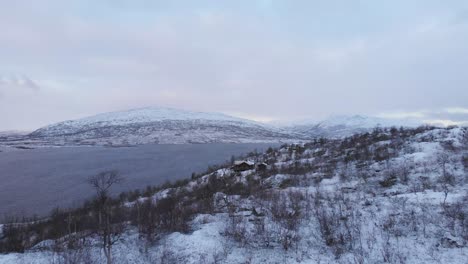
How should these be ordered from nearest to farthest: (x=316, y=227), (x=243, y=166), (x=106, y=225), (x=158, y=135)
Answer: (x=106, y=225) → (x=316, y=227) → (x=243, y=166) → (x=158, y=135)

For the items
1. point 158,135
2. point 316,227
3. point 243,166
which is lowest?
point 316,227

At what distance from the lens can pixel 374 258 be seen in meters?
6.00

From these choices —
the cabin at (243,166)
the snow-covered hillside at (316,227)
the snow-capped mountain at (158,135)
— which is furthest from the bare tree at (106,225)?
the snow-capped mountain at (158,135)

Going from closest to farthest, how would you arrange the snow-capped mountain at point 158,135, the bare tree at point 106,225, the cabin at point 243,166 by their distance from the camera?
the bare tree at point 106,225 < the cabin at point 243,166 < the snow-capped mountain at point 158,135

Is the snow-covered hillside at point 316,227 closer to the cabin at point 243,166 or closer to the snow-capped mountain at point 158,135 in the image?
the cabin at point 243,166

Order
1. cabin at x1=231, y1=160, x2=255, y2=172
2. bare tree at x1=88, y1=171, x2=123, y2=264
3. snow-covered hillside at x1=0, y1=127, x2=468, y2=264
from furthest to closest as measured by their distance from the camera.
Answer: cabin at x1=231, y1=160, x2=255, y2=172 < bare tree at x1=88, y1=171, x2=123, y2=264 < snow-covered hillside at x1=0, y1=127, x2=468, y2=264

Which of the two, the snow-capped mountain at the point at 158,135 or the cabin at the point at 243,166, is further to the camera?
the snow-capped mountain at the point at 158,135

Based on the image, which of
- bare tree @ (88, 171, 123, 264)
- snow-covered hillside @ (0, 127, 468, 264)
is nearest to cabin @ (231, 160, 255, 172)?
snow-covered hillside @ (0, 127, 468, 264)

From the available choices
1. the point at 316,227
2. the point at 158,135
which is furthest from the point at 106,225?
the point at 158,135

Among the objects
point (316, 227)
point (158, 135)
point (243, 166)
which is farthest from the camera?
point (158, 135)

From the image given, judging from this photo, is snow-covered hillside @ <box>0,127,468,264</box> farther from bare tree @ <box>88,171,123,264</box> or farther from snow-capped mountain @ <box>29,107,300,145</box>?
snow-capped mountain @ <box>29,107,300,145</box>

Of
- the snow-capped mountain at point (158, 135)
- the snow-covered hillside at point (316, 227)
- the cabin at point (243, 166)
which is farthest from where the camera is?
A: the snow-capped mountain at point (158, 135)

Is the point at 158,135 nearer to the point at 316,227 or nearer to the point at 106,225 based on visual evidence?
the point at 106,225

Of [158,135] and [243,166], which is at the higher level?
[158,135]
